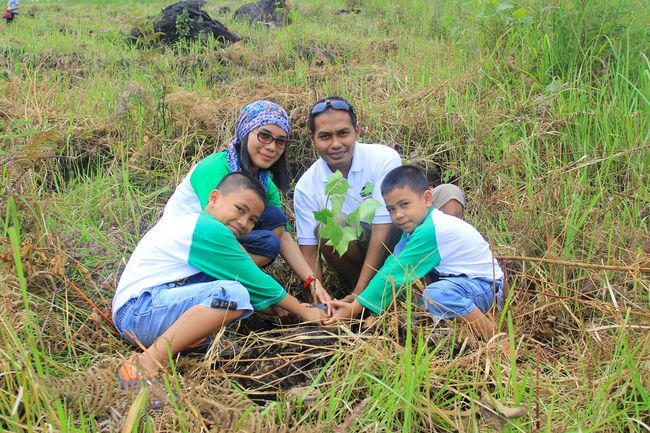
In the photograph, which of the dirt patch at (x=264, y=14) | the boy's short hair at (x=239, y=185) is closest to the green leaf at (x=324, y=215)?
the boy's short hair at (x=239, y=185)

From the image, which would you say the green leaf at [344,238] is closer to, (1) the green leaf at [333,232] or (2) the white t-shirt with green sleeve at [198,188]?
(1) the green leaf at [333,232]

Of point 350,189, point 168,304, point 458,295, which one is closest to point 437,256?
point 458,295

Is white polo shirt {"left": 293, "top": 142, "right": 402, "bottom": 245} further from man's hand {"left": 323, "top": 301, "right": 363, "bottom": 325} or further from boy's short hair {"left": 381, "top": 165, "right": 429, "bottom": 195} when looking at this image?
man's hand {"left": 323, "top": 301, "right": 363, "bottom": 325}

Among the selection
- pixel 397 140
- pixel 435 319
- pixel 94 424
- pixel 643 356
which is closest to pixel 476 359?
pixel 435 319

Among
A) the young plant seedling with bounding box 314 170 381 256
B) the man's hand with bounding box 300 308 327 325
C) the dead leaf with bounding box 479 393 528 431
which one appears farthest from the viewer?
the man's hand with bounding box 300 308 327 325

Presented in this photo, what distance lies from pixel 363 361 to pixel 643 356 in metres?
0.93

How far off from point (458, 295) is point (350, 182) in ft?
3.52

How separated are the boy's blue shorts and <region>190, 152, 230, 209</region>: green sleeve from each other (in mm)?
312

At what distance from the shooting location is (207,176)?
3113 mm

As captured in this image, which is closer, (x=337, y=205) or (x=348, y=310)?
(x=337, y=205)

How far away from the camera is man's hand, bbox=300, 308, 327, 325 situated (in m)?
2.78

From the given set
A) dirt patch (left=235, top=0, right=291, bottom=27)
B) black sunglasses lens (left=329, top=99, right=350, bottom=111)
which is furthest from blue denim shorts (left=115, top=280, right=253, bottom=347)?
dirt patch (left=235, top=0, right=291, bottom=27)

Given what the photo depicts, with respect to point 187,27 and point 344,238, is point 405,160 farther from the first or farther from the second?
point 187,27

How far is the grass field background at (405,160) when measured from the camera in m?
1.86
